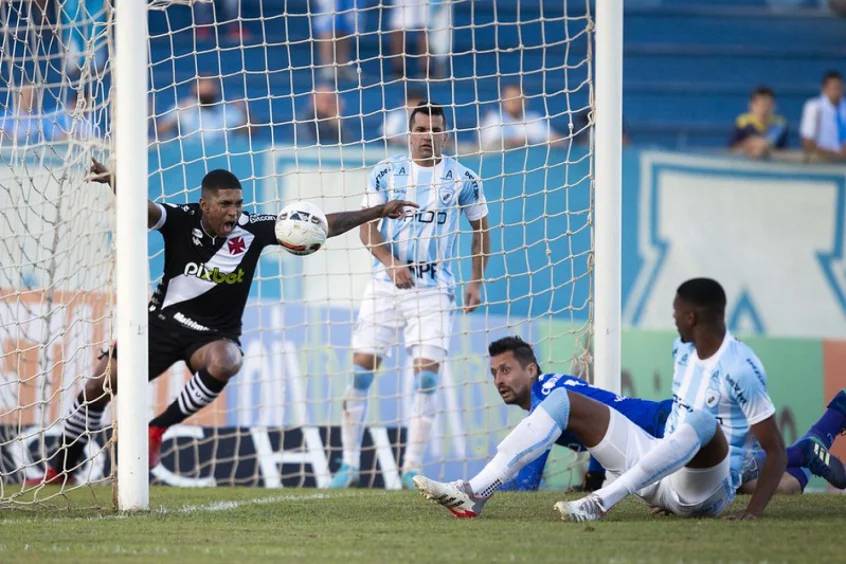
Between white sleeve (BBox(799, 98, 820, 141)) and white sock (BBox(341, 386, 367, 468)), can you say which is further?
white sleeve (BBox(799, 98, 820, 141))

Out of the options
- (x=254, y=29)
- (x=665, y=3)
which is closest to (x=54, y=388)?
(x=254, y=29)

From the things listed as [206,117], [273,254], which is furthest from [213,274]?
[206,117]

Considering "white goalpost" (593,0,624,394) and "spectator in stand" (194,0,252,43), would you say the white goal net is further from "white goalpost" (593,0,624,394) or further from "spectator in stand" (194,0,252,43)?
"white goalpost" (593,0,624,394)

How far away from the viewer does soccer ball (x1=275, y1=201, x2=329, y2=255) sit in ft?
24.4

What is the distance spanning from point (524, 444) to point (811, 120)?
9954 millimetres

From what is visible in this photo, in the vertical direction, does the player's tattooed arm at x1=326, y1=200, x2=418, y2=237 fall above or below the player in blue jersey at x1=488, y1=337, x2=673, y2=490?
above

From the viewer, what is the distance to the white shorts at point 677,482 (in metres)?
6.17

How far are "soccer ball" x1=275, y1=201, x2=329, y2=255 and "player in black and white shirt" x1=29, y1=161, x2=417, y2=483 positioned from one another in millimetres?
310

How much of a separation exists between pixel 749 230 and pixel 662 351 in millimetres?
2759

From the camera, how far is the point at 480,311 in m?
11.5

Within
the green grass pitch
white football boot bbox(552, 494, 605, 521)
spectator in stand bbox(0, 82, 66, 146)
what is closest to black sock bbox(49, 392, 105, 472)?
the green grass pitch

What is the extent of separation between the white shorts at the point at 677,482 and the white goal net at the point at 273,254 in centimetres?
213

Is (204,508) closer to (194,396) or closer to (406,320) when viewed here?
(194,396)

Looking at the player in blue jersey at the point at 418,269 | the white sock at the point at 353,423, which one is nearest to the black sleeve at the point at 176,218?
the player in blue jersey at the point at 418,269
